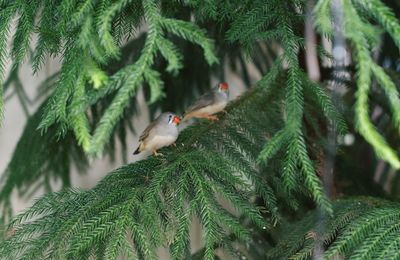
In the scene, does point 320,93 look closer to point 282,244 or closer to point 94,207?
point 282,244

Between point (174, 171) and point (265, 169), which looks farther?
point (265, 169)

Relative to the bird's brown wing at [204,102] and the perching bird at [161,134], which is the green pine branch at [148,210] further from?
the bird's brown wing at [204,102]

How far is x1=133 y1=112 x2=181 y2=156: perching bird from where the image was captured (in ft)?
5.38

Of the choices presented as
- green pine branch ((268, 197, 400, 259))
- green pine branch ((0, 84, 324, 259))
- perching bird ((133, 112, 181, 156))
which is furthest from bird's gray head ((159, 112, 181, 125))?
green pine branch ((268, 197, 400, 259))

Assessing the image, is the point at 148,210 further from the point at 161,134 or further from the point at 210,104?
the point at 210,104

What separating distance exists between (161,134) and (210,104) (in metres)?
0.19

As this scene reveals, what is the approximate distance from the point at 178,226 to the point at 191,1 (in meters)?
0.45

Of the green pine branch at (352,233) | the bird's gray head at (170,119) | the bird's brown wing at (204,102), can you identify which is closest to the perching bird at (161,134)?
the bird's gray head at (170,119)

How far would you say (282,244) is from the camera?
4.71ft

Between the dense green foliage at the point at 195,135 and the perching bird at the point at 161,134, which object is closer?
the dense green foliage at the point at 195,135

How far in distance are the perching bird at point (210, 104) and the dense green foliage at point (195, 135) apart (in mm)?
48

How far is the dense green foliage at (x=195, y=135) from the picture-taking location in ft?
3.18

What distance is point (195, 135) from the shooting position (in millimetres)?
1596

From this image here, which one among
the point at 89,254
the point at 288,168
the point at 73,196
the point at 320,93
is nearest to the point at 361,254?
the point at 288,168
